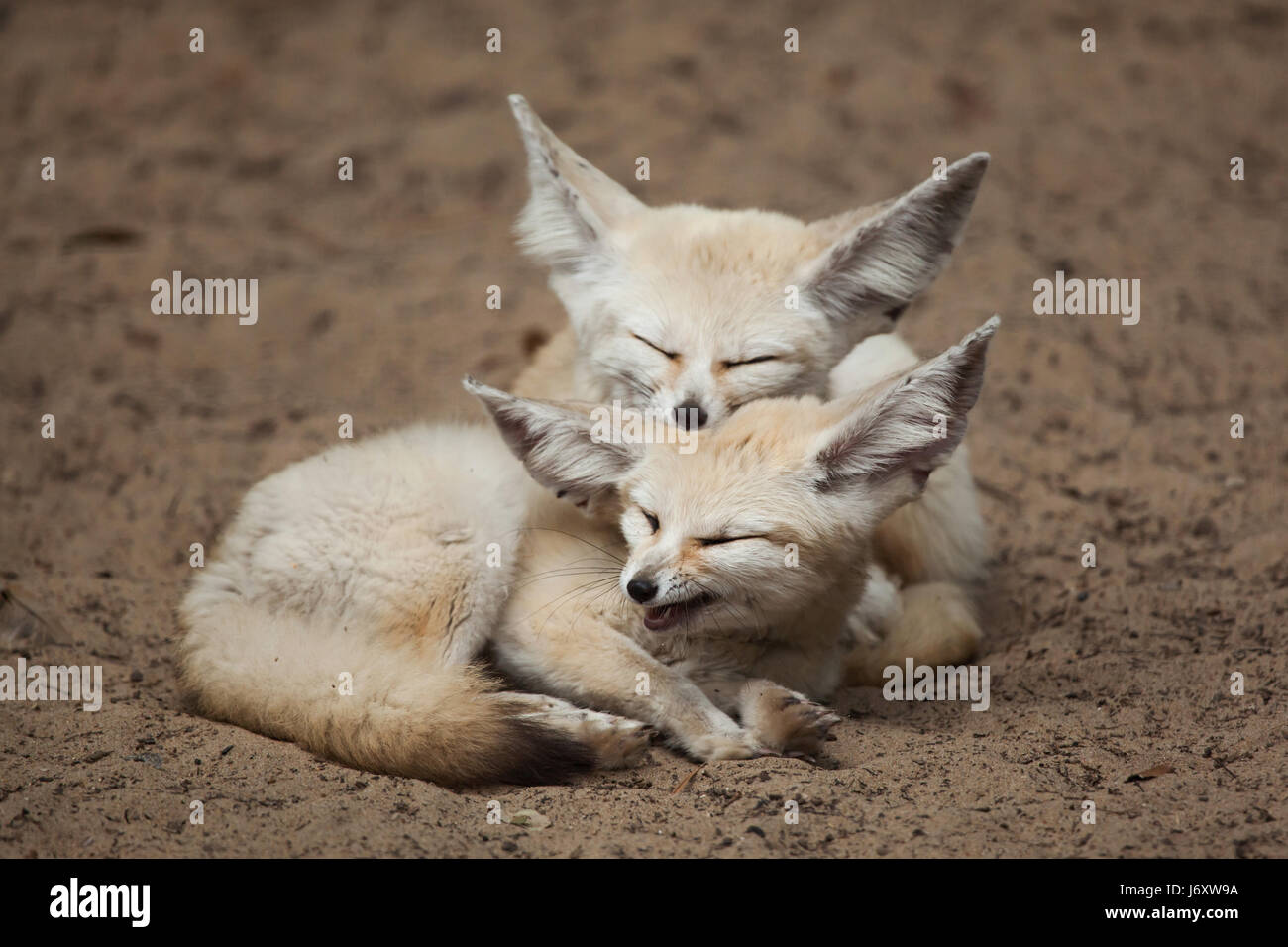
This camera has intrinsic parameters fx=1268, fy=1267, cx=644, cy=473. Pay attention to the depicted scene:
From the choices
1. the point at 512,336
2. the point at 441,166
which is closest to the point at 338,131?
the point at 441,166

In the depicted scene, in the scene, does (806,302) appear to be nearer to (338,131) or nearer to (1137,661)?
(1137,661)

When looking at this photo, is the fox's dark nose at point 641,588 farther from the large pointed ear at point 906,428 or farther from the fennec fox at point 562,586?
the large pointed ear at point 906,428

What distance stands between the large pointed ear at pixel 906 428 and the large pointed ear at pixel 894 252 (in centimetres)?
62

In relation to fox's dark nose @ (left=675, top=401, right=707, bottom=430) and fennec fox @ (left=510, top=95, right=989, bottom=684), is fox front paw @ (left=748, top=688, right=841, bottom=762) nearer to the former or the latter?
fennec fox @ (left=510, top=95, right=989, bottom=684)

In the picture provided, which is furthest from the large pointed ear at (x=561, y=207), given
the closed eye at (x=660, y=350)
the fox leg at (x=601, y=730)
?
the fox leg at (x=601, y=730)

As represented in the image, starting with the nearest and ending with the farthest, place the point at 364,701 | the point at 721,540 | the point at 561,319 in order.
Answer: the point at 721,540 → the point at 364,701 → the point at 561,319

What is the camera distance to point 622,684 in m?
3.54

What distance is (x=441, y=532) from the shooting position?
3.71 metres

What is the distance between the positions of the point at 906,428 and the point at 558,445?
3.16 ft

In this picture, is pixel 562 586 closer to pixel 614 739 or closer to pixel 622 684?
pixel 622 684

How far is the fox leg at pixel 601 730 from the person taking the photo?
11.2 ft

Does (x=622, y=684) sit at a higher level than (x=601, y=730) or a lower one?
higher

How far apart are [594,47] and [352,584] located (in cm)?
613

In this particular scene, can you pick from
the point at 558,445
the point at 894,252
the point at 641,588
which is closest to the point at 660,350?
the point at 558,445
